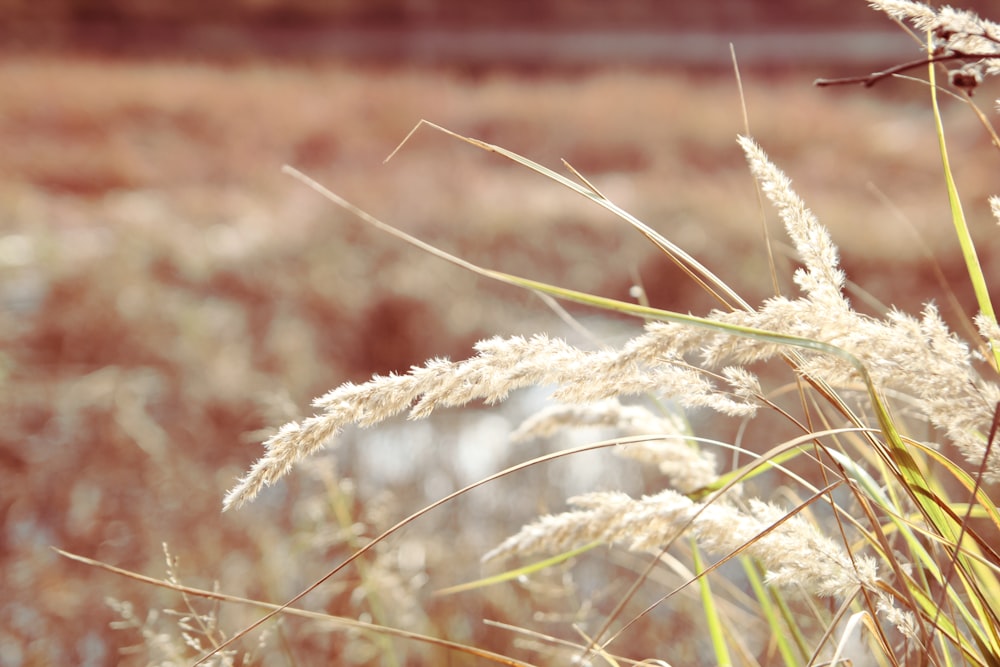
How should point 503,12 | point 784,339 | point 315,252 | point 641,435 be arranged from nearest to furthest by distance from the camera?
1. point 784,339
2. point 641,435
3. point 315,252
4. point 503,12

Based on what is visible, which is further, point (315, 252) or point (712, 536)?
point (315, 252)

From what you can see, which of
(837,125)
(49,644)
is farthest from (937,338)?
(837,125)

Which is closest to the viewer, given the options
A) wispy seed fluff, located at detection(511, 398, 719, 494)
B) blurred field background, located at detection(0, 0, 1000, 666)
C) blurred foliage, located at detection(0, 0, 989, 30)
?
wispy seed fluff, located at detection(511, 398, 719, 494)

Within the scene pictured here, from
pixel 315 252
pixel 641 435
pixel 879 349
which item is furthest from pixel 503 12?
pixel 879 349

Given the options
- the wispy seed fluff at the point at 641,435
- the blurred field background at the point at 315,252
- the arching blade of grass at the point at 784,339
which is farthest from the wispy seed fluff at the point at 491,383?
the blurred field background at the point at 315,252

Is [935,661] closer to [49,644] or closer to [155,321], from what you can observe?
[49,644]

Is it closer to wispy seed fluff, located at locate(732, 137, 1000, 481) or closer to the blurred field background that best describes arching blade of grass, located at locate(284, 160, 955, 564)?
wispy seed fluff, located at locate(732, 137, 1000, 481)

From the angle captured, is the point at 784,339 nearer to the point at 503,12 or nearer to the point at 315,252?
the point at 315,252

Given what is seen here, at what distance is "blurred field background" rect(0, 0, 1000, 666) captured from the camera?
96cm

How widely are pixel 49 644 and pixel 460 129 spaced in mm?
2367

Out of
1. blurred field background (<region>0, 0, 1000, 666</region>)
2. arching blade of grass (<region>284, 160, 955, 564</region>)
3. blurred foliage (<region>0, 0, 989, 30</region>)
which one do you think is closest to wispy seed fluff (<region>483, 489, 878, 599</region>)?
arching blade of grass (<region>284, 160, 955, 564</region>)

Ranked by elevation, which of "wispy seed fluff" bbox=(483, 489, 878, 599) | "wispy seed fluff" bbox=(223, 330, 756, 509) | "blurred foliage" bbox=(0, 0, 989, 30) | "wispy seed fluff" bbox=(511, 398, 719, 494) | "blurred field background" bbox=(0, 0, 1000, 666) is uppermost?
"wispy seed fluff" bbox=(223, 330, 756, 509)

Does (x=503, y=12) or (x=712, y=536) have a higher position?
(x=712, y=536)

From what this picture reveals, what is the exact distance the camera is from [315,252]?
1.77 m
